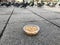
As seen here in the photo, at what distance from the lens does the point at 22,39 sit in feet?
3.69

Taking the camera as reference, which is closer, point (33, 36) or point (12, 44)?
point (12, 44)

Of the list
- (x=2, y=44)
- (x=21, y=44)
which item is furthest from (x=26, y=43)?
(x=2, y=44)

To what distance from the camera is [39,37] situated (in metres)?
1.17

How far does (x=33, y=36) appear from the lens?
1191 mm

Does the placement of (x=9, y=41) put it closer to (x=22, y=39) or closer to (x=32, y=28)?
(x=22, y=39)

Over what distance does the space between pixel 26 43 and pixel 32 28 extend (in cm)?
18

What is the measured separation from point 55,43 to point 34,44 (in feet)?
0.48

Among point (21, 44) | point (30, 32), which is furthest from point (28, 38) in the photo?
point (21, 44)

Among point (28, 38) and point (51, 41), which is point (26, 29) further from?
point (51, 41)

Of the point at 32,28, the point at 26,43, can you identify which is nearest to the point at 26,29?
the point at 32,28

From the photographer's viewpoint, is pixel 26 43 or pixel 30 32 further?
pixel 30 32

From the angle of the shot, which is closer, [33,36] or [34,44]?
[34,44]

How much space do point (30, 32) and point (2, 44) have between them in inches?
9.9

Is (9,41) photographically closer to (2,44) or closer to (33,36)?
(2,44)
